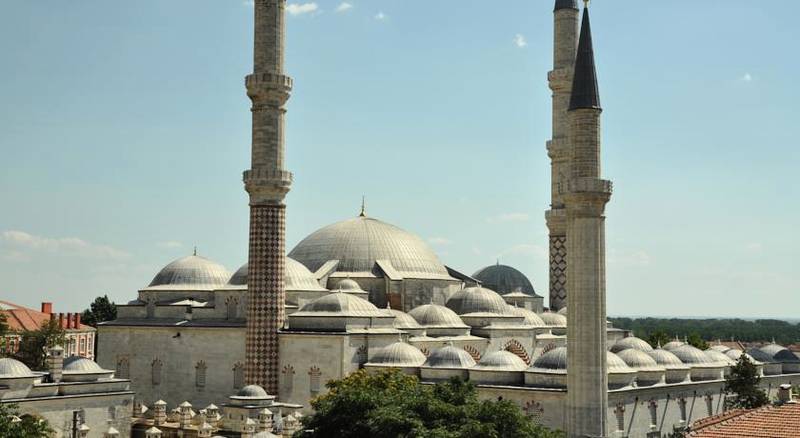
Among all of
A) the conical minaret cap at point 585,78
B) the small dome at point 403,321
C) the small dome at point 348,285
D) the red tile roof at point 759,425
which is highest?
the conical minaret cap at point 585,78

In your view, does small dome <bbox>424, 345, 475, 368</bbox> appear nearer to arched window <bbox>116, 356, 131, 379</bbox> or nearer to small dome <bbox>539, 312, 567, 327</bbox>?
small dome <bbox>539, 312, 567, 327</bbox>

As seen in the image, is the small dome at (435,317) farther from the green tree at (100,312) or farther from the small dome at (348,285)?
the green tree at (100,312)

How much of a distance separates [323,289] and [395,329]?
3.66 m

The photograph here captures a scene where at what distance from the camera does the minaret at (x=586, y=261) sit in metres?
23.9

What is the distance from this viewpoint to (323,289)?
3278 cm

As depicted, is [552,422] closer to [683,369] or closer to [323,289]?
[683,369]

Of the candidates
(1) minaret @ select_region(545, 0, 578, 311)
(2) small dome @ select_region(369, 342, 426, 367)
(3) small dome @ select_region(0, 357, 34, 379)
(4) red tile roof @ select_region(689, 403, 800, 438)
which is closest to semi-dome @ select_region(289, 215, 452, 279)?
(1) minaret @ select_region(545, 0, 578, 311)

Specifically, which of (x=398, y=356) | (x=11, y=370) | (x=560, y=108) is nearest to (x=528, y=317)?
(x=560, y=108)

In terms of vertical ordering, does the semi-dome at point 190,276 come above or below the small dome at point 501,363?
above

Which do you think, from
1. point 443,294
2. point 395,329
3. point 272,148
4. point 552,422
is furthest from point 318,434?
point 443,294

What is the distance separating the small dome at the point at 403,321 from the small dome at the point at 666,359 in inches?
285

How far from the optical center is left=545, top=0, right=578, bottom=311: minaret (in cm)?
3688

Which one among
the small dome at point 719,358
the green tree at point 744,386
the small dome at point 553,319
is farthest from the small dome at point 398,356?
the small dome at point 719,358

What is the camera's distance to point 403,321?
31.8 m
